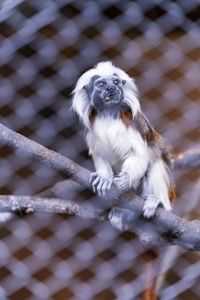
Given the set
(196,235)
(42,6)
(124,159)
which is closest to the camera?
(196,235)

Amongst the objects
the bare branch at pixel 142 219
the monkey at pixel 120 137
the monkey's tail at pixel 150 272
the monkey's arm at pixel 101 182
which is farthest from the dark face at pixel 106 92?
the monkey's tail at pixel 150 272

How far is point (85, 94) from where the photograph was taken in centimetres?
210

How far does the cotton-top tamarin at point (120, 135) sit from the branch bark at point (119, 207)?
72 millimetres

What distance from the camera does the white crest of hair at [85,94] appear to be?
2.02m

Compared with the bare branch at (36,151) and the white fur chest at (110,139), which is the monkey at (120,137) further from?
the bare branch at (36,151)

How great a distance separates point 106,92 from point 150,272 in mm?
644

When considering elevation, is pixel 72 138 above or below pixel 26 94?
below

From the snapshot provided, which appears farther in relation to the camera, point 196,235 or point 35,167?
point 35,167

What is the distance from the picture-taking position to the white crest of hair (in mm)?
2018

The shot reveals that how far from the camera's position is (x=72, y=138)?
8.20ft

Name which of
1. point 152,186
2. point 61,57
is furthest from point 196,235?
point 61,57

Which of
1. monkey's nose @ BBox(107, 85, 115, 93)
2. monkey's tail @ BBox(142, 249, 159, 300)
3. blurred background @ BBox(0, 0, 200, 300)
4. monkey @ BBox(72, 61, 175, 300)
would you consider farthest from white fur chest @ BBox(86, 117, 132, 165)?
monkey's tail @ BBox(142, 249, 159, 300)

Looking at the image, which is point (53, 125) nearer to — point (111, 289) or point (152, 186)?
point (152, 186)

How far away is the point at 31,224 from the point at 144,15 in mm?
1028
